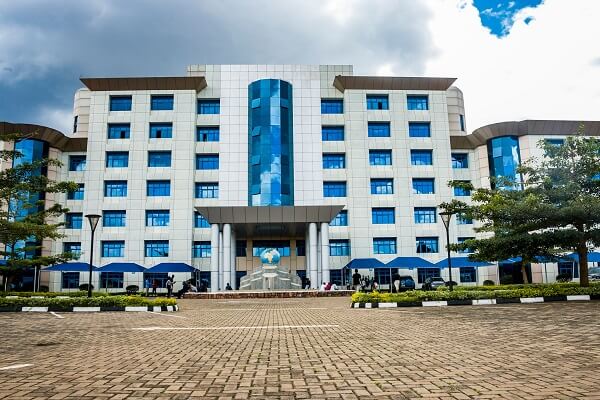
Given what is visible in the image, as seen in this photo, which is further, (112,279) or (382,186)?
(382,186)

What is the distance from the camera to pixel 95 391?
14.8ft

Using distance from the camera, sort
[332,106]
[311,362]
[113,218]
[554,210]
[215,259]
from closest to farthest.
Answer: [311,362] → [554,210] → [215,259] → [113,218] → [332,106]

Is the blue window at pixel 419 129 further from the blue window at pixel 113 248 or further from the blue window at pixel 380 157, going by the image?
the blue window at pixel 113 248

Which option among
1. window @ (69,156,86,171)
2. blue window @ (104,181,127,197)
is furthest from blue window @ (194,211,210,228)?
window @ (69,156,86,171)

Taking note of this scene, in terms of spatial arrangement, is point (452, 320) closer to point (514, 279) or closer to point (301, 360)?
point (301, 360)

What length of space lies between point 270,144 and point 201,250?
11.2 meters

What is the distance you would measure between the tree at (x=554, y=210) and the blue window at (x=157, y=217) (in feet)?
87.1

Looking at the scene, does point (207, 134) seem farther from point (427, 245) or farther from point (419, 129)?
point (427, 245)

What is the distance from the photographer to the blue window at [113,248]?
130 ft

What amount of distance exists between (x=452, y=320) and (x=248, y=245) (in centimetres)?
3152

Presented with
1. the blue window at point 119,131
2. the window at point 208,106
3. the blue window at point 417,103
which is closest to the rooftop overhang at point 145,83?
the window at point 208,106

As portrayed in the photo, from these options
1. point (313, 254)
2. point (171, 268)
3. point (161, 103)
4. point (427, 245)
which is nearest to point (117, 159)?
point (161, 103)

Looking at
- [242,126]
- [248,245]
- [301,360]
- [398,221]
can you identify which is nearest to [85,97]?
[242,126]

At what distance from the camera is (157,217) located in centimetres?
4047
